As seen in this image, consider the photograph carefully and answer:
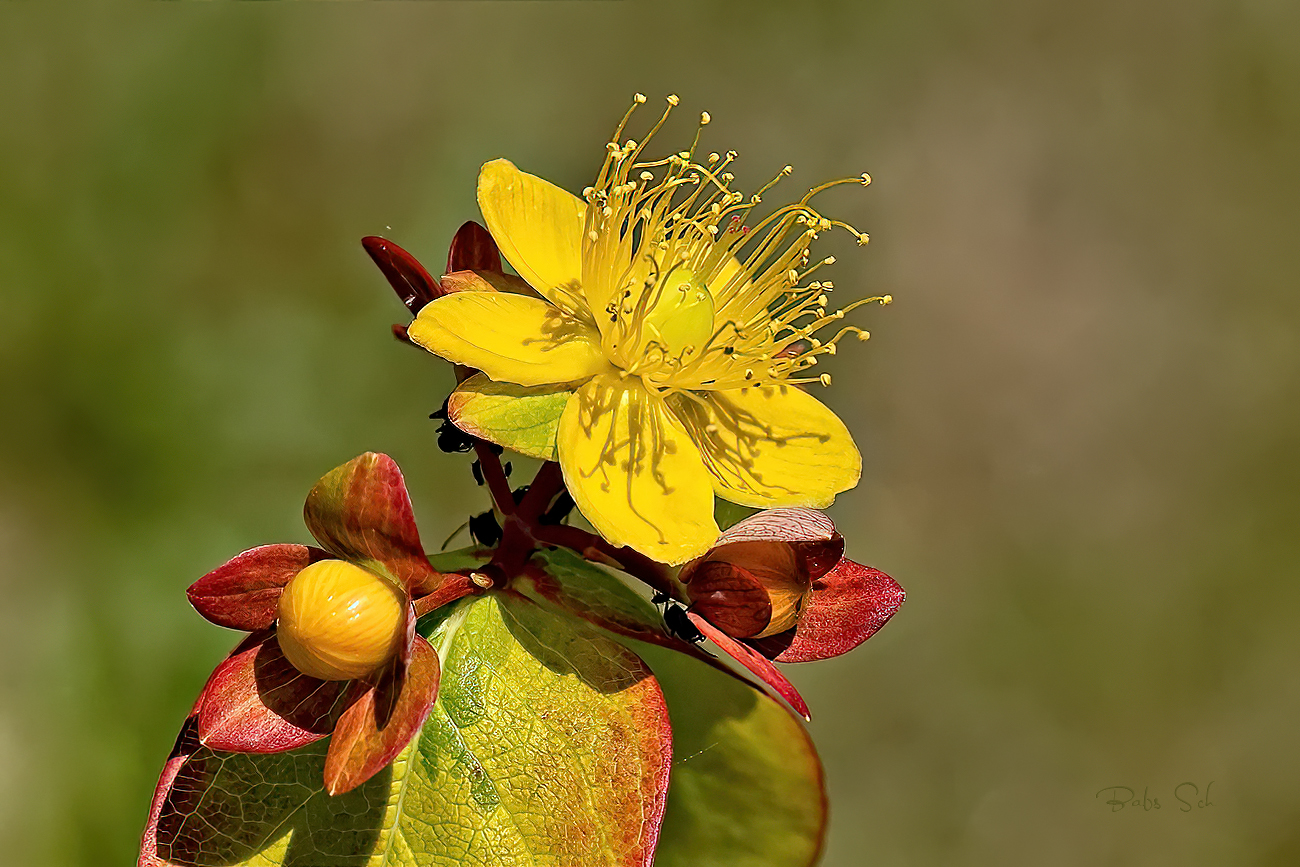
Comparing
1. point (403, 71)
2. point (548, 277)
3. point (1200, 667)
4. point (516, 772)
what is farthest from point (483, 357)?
point (1200, 667)

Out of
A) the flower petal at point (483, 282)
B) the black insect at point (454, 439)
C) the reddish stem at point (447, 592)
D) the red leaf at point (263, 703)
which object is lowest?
the red leaf at point (263, 703)

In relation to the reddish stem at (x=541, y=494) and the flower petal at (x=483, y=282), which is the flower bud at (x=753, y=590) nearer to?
the reddish stem at (x=541, y=494)

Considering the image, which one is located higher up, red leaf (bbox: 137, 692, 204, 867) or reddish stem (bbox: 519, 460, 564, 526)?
reddish stem (bbox: 519, 460, 564, 526)

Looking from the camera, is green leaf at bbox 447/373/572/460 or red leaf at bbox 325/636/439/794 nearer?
red leaf at bbox 325/636/439/794
